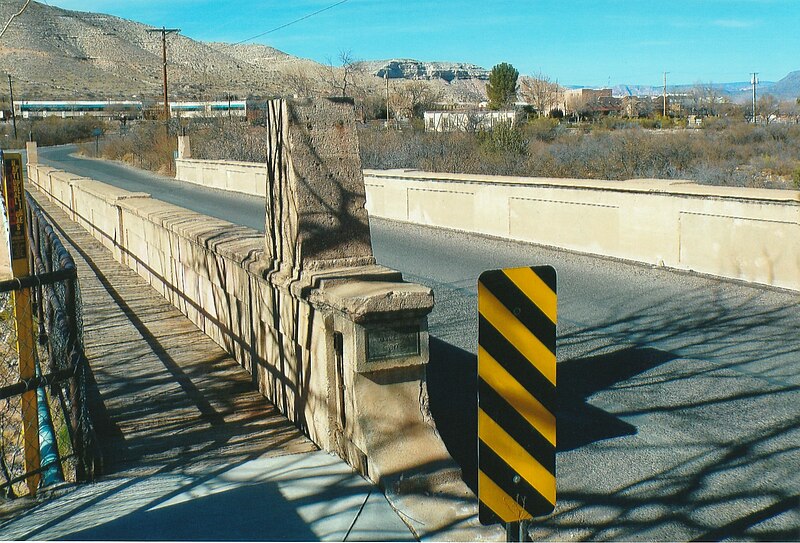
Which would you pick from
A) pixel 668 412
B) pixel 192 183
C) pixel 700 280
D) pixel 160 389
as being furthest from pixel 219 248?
pixel 192 183

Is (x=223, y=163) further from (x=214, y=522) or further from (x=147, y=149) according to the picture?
(x=214, y=522)

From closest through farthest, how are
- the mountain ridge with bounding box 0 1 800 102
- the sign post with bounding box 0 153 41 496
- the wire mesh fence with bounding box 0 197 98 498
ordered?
the wire mesh fence with bounding box 0 197 98 498 → the sign post with bounding box 0 153 41 496 → the mountain ridge with bounding box 0 1 800 102

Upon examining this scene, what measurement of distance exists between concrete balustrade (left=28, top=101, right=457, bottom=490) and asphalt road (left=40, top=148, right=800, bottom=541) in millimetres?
912

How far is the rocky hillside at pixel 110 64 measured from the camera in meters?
124

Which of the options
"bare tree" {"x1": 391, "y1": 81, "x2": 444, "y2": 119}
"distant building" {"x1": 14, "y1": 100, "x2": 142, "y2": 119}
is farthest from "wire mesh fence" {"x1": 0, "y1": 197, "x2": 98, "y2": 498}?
"distant building" {"x1": 14, "y1": 100, "x2": 142, "y2": 119}

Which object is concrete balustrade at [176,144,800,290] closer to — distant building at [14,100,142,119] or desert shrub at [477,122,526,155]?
desert shrub at [477,122,526,155]

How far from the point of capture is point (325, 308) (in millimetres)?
5320

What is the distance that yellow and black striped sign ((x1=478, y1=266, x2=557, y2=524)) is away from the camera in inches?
138

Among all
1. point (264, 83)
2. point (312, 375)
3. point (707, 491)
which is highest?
point (264, 83)

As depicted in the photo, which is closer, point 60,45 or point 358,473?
point 358,473

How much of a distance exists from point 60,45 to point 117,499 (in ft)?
482

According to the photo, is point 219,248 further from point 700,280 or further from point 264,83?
point 264,83

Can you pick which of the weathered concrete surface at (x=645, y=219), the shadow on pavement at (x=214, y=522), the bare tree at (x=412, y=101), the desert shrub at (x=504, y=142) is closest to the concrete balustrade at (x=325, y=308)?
the shadow on pavement at (x=214, y=522)

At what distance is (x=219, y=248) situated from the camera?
7875 mm
